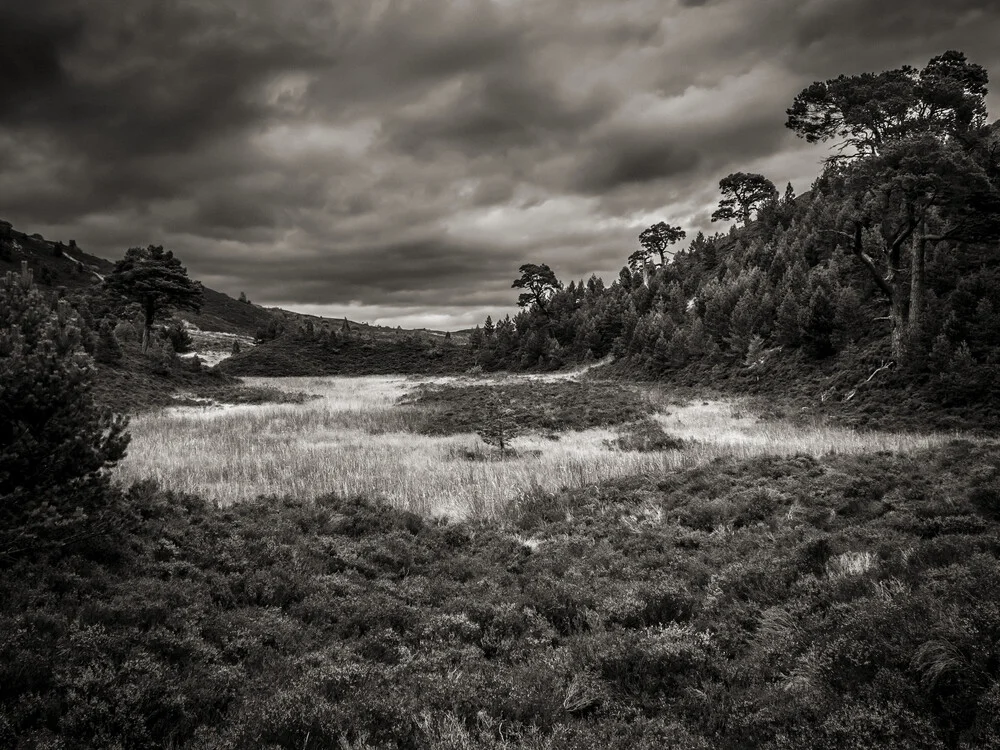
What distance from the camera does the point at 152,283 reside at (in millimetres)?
42094

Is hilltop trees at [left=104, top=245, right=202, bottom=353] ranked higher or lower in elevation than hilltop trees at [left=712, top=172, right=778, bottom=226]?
lower

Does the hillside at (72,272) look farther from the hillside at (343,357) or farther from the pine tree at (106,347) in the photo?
the pine tree at (106,347)

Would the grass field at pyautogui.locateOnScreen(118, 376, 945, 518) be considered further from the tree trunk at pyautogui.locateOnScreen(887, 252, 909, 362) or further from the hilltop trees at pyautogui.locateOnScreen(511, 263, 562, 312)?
the hilltop trees at pyautogui.locateOnScreen(511, 263, 562, 312)

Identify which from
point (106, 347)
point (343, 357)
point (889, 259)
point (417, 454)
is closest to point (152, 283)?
point (106, 347)

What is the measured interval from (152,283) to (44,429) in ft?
145

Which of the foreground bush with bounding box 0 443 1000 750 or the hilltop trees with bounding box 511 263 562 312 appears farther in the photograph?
the hilltop trees with bounding box 511 263 562 312

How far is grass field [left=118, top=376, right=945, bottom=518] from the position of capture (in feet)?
40.2

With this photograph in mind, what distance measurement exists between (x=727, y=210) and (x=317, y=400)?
2838 inches

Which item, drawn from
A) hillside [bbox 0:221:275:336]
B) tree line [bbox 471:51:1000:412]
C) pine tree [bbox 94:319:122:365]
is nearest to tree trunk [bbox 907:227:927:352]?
tree line [bbox 471:51:1000:412]

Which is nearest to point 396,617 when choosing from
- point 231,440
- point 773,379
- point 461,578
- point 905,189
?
point 461,578

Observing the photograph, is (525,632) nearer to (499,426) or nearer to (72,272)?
(499,426)

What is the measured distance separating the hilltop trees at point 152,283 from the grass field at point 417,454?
80.8 ft

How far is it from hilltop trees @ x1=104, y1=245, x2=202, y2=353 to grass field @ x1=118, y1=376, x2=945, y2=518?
24625 mm

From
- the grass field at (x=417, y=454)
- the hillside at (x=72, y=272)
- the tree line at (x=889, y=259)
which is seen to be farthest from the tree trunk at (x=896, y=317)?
the hillside at (x=72, y=272)
